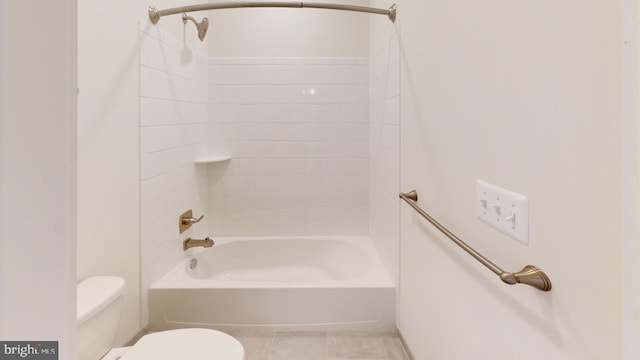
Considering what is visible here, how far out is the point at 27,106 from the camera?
0.41 m

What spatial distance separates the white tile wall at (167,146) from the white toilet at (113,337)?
0.56 meters

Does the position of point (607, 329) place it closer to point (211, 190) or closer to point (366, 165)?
point (366, 165)

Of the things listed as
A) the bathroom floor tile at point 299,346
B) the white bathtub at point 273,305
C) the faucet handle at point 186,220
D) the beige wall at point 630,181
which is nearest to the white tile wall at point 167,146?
the faucet handle at point 186,220

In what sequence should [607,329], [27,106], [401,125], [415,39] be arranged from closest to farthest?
[27,106]
[607,329]
[415,39]
[401,125]

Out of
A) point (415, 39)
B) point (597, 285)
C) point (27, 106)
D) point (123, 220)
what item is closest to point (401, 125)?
point (415, 39)

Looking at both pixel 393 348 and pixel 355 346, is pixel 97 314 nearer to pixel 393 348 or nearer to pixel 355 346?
pixel 355 346

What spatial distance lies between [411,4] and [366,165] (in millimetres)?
1490

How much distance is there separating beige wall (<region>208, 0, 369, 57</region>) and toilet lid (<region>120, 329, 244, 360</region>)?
228cm

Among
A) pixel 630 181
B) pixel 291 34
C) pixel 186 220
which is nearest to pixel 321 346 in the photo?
pixel 186 220

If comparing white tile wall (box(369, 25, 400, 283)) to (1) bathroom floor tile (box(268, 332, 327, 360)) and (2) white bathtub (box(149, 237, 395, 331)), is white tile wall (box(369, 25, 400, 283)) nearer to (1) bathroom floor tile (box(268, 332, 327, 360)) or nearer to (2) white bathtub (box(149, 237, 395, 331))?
(2) white bathtub (box(149, 237, 395, 331))

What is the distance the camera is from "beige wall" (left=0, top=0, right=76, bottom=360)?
40 centimetres

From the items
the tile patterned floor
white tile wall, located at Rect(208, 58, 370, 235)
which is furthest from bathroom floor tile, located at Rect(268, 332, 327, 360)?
white tile wall, located at Rect(208, 58, 370, 235)

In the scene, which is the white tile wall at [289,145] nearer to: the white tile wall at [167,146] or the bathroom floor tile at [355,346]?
the white tile wall at [167,146]

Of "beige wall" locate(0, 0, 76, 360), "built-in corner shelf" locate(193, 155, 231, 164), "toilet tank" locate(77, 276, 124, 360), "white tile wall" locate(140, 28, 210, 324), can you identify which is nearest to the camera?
"beige wall" locate(0, 0, 76, 360)
